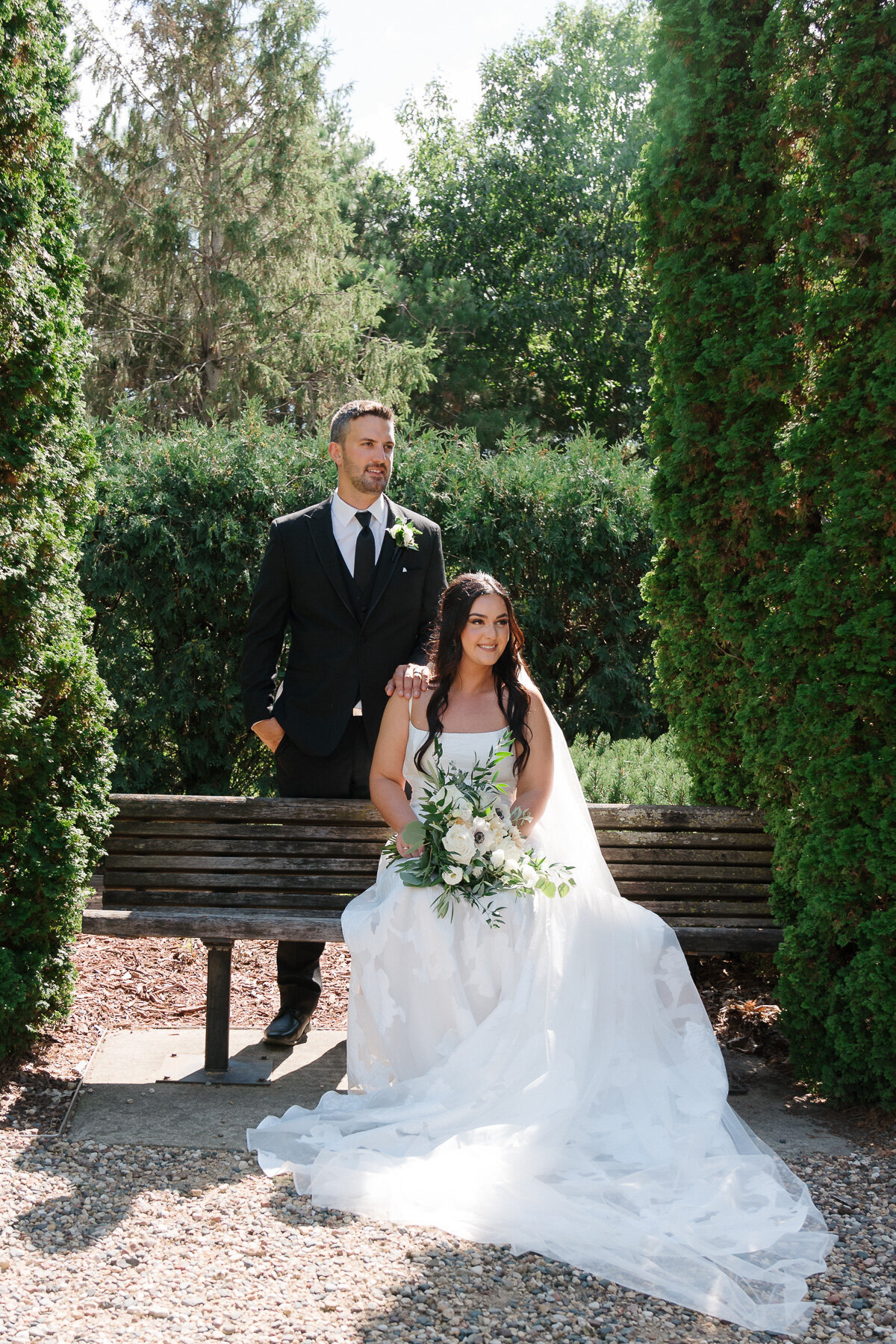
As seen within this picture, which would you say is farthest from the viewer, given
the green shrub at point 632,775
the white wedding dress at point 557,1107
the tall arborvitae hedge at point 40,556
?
the green shrub at point 632,775

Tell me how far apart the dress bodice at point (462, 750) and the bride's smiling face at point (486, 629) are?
27 centimetres

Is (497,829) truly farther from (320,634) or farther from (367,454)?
(367,454)

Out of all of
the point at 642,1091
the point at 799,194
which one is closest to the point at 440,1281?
the point at 642,1091

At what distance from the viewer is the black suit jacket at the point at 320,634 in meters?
4.12

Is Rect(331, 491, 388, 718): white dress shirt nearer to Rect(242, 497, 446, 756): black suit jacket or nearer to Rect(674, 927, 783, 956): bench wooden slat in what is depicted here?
Rect(242, 497, 446, 756): black suit jacket

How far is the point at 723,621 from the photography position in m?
4.12

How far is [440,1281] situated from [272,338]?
14.7 m

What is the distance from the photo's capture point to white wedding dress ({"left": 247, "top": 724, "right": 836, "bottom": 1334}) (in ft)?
8.67

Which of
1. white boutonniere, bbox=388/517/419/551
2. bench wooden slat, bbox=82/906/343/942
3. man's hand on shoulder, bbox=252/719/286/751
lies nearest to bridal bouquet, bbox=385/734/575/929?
bench wooden slat, bbox=82/906/343/942

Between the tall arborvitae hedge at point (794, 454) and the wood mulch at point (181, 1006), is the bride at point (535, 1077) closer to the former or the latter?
the tall arborvitae hedge at point (794, 454)

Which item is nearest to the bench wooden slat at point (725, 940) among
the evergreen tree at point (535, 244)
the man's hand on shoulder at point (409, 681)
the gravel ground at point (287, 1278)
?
the gravel ground at point (287, 1278)

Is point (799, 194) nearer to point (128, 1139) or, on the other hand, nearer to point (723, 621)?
point (723, 621)

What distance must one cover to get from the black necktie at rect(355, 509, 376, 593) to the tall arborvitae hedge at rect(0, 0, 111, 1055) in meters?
1.01

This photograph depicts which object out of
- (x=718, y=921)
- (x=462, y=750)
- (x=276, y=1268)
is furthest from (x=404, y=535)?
(x=276, y=1268)
